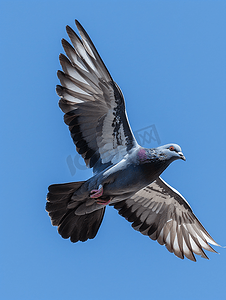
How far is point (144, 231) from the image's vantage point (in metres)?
10.8

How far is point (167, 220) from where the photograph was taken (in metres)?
11.1

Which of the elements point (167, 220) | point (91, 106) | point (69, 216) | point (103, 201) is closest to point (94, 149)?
point (91, 106)

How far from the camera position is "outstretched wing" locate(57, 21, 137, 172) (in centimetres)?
846

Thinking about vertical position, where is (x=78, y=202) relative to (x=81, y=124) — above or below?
below

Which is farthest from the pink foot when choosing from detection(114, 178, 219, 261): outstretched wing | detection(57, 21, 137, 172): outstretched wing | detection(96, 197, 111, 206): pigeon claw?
detection(114, 178, 219, 261): outstretched wing

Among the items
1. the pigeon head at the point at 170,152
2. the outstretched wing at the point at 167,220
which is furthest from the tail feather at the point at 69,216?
the pigeon head at the point at 170,152

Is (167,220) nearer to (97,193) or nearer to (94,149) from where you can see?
(97,193)

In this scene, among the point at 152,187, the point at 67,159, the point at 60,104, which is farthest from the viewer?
the point at 152,187

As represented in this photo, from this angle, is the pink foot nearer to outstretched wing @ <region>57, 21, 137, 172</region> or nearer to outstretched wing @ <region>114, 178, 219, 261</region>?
outstretched wing @ <region>57, 21, 137, 172</region>

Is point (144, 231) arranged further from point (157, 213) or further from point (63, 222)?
point (63, 222)

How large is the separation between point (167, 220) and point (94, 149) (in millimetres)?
3208

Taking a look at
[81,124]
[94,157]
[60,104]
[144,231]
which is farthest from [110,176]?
[144,231]

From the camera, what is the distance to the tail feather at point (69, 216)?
8969 millimetres

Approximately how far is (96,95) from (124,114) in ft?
2.43
